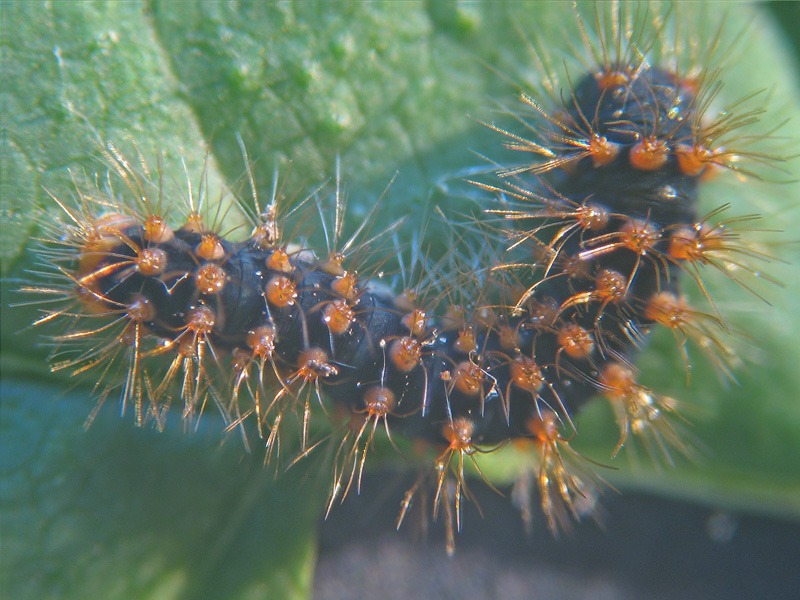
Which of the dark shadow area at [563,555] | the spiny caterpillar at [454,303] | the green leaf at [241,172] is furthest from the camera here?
the dark shadow area at [563,555]

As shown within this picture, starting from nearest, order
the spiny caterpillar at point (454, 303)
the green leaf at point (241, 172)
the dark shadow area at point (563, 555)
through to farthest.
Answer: the spiny caterpillar at point (454, 303) → the green leaf at point (241, 172) → the dark shadow area at point (563, 555)

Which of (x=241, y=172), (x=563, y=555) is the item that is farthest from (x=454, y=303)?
(x=563, y=555)

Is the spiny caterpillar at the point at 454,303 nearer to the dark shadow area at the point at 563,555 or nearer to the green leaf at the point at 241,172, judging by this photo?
the green leaf at the point at 241,172

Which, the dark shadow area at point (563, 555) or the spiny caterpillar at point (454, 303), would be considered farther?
the dark shadow area at point (563, 555)

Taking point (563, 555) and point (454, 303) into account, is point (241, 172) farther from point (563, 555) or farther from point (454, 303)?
point (563, 555)

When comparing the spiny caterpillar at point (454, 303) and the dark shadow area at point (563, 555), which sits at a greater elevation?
the spiny caterpillar at point (454, 303)

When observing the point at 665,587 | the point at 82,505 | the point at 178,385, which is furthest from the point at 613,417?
the point at 82,505

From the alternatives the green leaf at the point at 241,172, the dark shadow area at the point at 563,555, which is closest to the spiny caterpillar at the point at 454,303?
the green leaf at the point at 241,172
